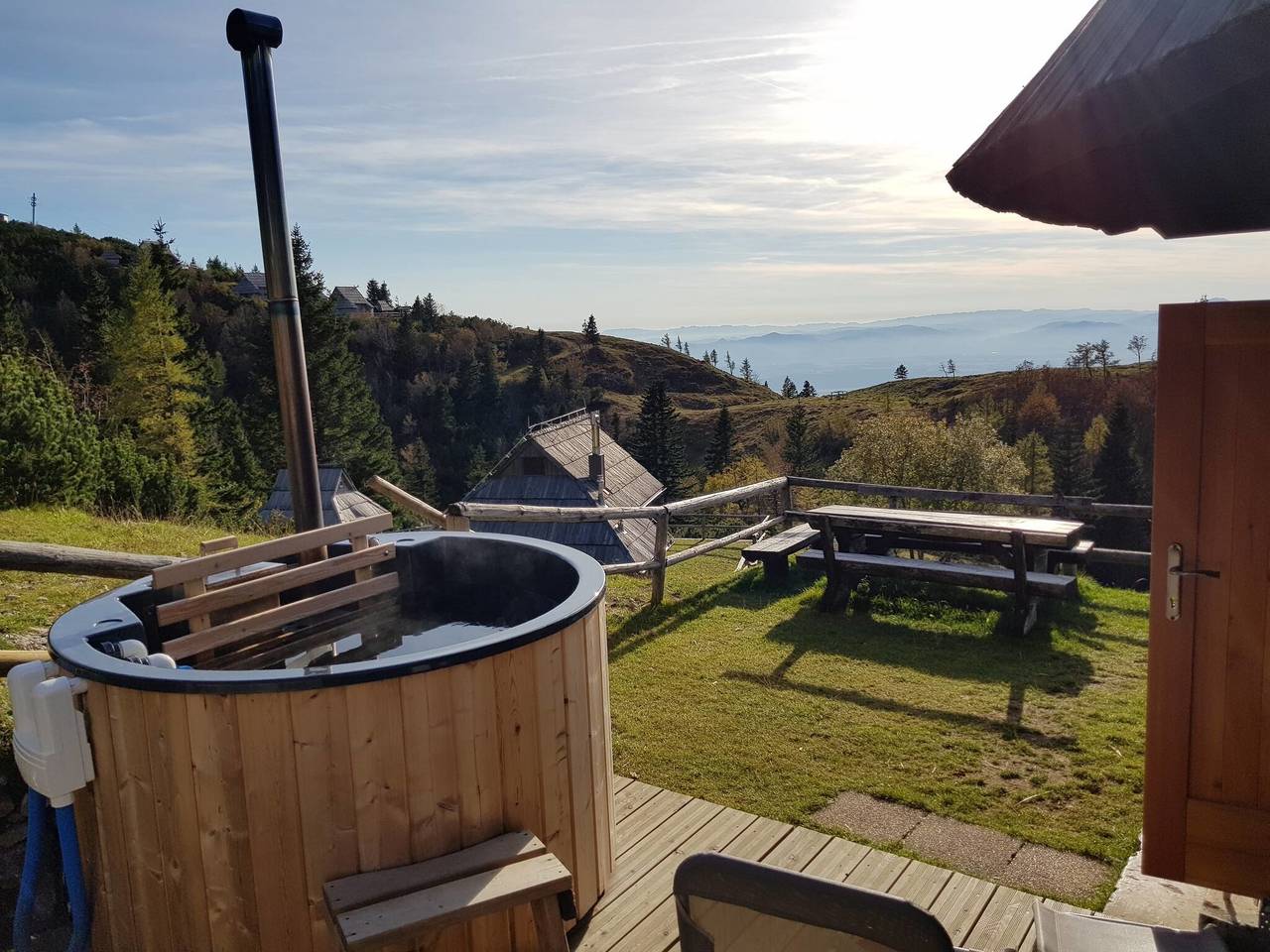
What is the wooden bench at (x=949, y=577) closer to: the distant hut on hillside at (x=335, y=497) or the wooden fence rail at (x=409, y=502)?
the wooden fence rail at (x=409, y=502)

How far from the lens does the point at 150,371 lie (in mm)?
30562

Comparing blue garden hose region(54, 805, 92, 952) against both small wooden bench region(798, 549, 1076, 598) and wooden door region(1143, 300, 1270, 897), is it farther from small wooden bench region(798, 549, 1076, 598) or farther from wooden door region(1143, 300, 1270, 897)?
small wooden bench region(798, 549, 1076, 598)

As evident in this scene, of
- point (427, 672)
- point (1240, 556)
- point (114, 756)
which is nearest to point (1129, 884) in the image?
point (1240, 556)

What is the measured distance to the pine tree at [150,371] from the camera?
1186 inches

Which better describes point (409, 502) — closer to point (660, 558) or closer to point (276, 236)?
point (660, 558)

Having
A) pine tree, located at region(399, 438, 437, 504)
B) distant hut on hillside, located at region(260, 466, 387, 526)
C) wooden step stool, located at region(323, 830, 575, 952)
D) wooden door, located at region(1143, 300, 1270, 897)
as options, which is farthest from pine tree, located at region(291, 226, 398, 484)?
wooden door, located at region(1143, 300, 1270, 897)

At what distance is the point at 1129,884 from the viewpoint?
327 cm

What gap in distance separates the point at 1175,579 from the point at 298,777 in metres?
2.85

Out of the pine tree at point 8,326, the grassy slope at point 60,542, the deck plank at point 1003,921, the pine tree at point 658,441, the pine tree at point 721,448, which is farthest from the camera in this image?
the pine tree at point 721,448

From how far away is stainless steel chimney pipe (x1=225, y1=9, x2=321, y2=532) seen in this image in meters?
3.94

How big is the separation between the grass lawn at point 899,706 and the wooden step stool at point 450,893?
1.65 m

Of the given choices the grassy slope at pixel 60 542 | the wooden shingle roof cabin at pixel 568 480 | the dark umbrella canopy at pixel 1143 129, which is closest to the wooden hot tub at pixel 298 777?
the dark umbrella canopy at pixel 1143 129

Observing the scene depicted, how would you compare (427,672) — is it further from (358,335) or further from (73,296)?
(358,335)

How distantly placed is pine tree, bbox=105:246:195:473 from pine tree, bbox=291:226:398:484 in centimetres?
438
